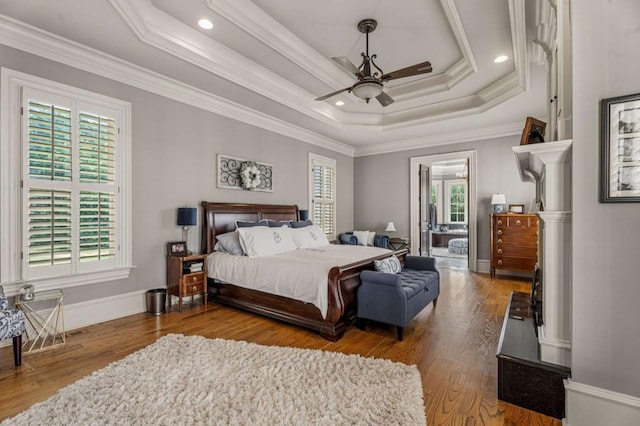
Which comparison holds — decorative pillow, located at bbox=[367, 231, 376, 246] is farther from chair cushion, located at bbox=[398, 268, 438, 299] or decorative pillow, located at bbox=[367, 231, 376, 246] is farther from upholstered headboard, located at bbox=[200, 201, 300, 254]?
chair cushion, located at bbox=[398, 268, 438, 299]

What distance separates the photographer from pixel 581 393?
169 centimetres

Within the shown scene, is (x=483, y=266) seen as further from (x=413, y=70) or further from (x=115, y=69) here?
(x=115, y=69)

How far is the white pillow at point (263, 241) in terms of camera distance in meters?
3.88

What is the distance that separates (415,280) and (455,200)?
8994 millimetres

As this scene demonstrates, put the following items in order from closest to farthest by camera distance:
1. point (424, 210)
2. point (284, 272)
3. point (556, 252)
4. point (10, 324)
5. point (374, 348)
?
1. point (556, 252)
2. point (10, 324)
3. point (374, 348)
4. point (284, 272)
5. point (424, 210)

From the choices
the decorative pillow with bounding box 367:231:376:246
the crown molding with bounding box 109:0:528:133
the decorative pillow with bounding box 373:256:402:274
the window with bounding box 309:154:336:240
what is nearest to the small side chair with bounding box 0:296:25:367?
the crown molding with bounding box 109:0:528:133

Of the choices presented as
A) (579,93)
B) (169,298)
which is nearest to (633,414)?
(579,93)

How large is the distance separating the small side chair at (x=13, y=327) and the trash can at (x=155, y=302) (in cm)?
125

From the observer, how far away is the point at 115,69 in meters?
3.46

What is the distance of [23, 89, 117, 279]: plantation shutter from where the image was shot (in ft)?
9.58

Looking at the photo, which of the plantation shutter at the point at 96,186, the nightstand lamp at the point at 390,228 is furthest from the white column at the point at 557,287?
the nightstand lamp at the point at 390,228

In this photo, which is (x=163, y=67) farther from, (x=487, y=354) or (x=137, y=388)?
(x=487, y=354)

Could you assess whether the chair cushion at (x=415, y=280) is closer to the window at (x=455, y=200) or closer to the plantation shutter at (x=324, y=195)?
the plantation shutter at (x=324, y=195)

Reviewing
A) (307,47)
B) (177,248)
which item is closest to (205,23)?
(307,47)
